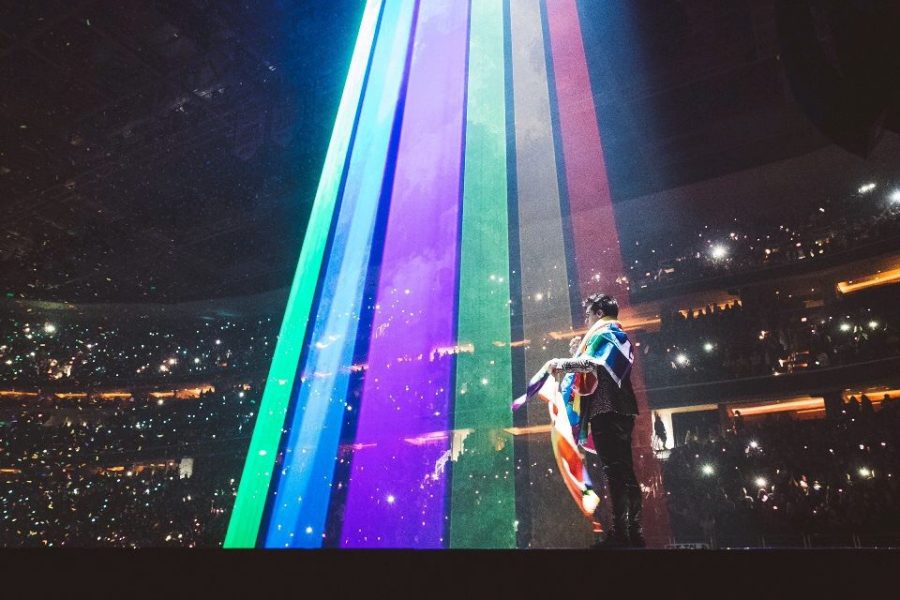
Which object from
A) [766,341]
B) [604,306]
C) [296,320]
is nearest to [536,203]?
[766,341]

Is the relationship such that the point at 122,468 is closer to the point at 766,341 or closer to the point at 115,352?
the point at 115,352

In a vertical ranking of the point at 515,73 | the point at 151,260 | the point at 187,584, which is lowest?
the point at 187,584

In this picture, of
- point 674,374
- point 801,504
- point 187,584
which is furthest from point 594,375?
point 674,374

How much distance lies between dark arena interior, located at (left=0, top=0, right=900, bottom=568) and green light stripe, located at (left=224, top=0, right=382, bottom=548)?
8 cm

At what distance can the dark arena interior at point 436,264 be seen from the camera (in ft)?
19.6

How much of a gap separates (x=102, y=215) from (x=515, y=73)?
26.7 ft

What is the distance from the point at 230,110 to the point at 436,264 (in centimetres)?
653

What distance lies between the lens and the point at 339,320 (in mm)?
14492

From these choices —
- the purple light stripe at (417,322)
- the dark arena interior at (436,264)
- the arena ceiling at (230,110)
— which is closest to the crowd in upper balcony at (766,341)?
the dark arena interior at (436,264)

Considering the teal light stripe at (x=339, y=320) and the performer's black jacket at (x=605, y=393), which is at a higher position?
the teal light stripe at (x=339, y=320)

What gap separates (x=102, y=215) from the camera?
9.26m

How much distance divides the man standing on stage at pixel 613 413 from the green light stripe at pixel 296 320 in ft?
10.7

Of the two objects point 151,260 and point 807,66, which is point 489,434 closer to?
point 151,260

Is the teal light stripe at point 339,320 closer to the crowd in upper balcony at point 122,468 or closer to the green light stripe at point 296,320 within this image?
the green light stripe at point 296,320
